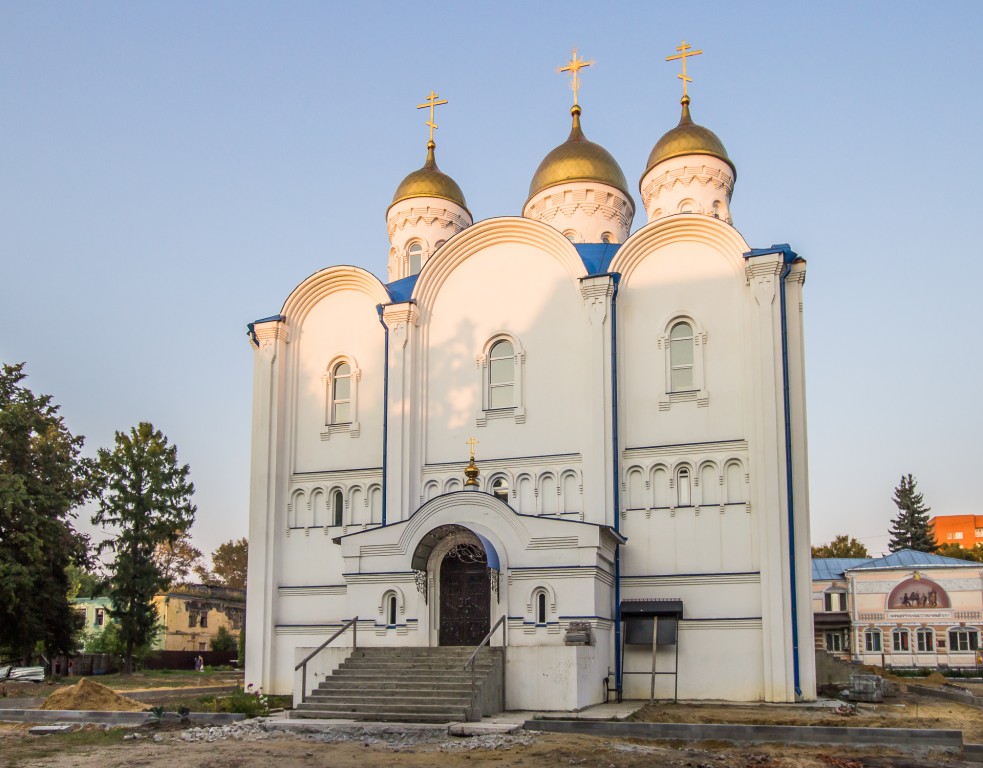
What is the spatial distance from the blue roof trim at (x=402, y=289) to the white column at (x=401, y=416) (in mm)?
723

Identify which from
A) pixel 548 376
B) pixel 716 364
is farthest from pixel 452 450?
pixel 716 364

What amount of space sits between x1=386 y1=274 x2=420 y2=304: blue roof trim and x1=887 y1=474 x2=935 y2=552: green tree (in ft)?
158

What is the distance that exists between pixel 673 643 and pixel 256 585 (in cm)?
937

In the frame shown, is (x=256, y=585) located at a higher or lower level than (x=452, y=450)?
lower

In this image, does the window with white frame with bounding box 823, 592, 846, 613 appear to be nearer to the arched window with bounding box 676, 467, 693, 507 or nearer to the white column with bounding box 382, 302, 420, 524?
the arched window with bounding box 676, 467, 693, 507

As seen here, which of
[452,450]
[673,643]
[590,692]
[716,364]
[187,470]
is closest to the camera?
[590,692]

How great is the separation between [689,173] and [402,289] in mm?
8007

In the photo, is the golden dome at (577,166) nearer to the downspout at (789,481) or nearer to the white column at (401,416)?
the white column at (401,416)

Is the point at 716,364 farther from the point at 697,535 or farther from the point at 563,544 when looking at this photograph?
the point at 563,544

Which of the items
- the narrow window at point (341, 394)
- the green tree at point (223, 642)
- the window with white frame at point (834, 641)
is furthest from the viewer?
the green tree at point (223, 642)

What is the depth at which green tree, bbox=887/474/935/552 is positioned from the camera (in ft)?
208

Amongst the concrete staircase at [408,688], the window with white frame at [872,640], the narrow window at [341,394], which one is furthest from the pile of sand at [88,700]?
the window with white frame at [872,640]

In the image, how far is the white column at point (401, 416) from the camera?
72.6ft

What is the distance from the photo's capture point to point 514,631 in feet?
61.9
